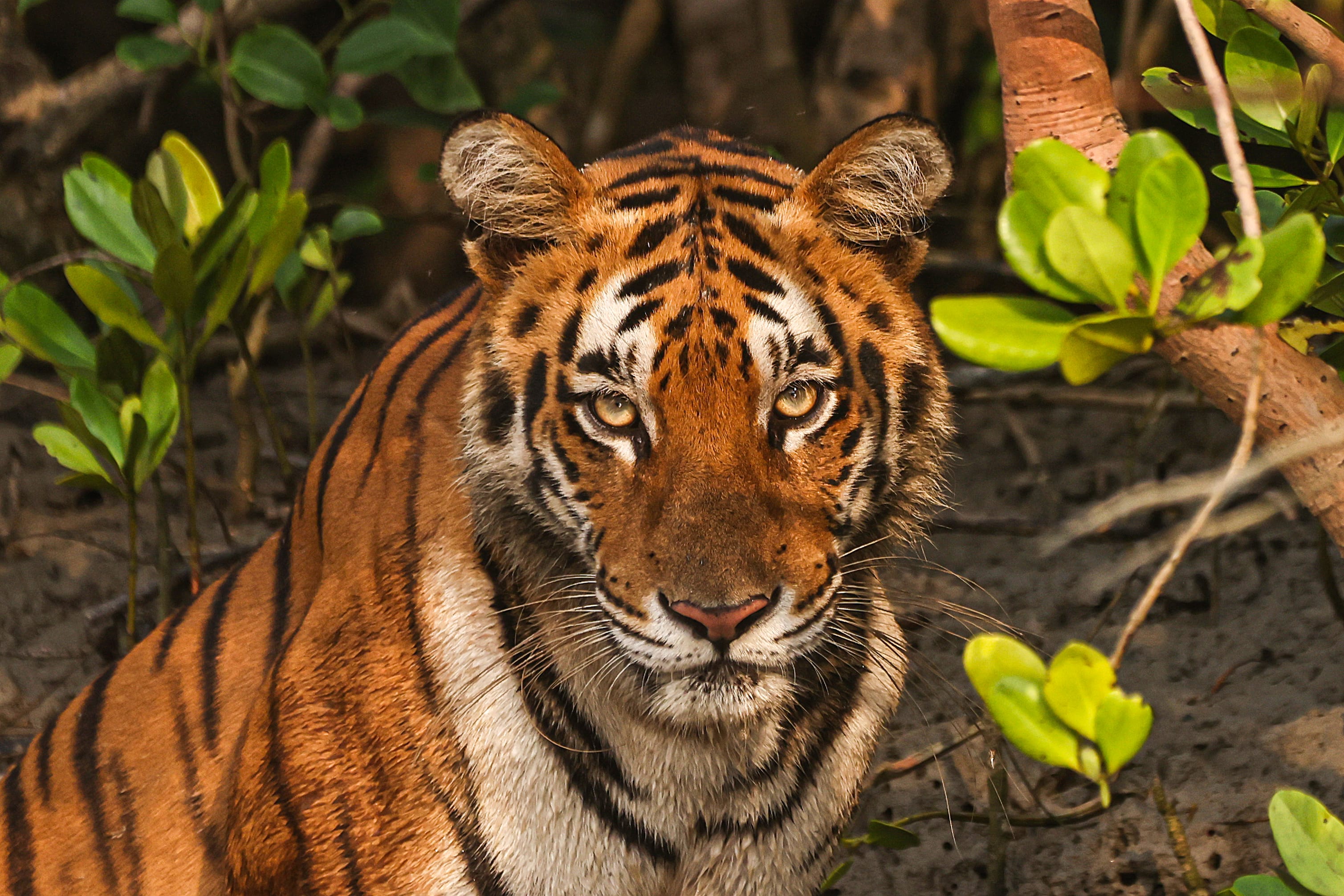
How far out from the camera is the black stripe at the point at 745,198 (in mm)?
1643

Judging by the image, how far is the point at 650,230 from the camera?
1598mm

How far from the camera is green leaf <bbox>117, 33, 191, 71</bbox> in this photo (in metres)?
2.80

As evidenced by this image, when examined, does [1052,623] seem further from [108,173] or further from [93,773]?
[108,173]

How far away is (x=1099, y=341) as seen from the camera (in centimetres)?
102

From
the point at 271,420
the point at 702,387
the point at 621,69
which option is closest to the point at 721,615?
the point at 702,387

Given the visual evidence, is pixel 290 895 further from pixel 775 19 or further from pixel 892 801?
pixel 775 19

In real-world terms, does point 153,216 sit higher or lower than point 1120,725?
higher

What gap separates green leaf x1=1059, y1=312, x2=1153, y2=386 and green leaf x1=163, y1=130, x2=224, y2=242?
1.73m

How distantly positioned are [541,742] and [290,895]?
1.16ft

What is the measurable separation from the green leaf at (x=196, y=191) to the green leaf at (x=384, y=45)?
1.49 feet

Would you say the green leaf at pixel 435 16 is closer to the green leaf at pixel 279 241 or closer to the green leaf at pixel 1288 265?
the green leaf at pixel 279 241

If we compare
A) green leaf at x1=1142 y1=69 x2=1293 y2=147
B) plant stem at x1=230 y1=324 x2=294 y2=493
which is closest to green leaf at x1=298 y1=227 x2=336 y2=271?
plant stem at x1=230 y1=324 x2=294 y2=493

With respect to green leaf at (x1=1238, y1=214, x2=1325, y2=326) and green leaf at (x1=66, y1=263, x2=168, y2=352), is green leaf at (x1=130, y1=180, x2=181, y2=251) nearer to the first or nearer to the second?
green leaf at (x1=66, y1=263, x2=168, y2=352)

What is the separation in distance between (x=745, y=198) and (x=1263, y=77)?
0.59 m
